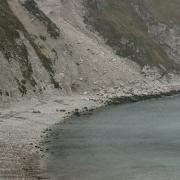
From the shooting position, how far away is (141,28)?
544 feet

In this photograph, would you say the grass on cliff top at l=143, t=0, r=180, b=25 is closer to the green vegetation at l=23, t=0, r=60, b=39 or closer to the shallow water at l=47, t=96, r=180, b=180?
the green vegetation at l=23, t=0, r=60, b=39

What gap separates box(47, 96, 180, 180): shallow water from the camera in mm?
44844

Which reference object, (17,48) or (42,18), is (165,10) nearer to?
(42,18)

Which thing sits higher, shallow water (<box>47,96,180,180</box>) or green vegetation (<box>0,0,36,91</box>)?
green vegetation (<box>0,0,36,91</box>)

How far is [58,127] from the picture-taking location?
6969 centimetres

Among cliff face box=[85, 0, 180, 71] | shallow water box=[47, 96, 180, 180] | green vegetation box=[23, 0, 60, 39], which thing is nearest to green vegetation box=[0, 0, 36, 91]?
green vegetation box=[23, 0, 60, 39]

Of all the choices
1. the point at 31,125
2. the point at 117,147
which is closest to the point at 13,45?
the point at 31,125

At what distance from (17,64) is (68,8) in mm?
55386

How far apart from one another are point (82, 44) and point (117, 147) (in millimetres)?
65453

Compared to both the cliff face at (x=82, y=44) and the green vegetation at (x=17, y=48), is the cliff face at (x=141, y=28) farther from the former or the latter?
the green vegetation at (x=17, y=48)

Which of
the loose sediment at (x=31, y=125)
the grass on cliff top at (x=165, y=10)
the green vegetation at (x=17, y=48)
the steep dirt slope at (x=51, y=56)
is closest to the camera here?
the loose sediment at (x=31, y=125)

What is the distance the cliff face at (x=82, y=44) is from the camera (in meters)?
93.3

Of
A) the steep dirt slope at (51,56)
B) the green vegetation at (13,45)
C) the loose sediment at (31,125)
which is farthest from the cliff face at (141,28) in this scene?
the green vegetation at (13,45)

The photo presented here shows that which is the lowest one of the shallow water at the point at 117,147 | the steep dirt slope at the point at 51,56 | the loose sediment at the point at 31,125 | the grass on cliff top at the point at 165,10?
the shallow water at the point at 117,147
